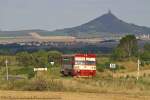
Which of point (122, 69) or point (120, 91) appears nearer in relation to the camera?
point (120, 91)

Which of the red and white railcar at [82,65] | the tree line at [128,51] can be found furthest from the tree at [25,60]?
the red and white railcar at [82,65]

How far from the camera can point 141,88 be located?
136 feet

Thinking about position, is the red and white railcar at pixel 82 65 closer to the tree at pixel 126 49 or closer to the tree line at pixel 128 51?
the tree line at pixel 128 51

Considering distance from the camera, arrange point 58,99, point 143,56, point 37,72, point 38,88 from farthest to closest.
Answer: point 143,56 → point 37,72 → point 38,88 → point 58,99

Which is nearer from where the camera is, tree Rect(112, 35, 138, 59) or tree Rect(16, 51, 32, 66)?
tree Rect(16, 51, 32, 66)

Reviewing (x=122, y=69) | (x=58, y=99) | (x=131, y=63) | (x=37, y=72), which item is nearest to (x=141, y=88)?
(x=58, y=99)

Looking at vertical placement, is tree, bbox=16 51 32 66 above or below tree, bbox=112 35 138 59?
below

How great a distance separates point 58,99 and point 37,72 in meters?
20.6

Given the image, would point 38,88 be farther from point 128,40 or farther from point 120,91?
point 128,40

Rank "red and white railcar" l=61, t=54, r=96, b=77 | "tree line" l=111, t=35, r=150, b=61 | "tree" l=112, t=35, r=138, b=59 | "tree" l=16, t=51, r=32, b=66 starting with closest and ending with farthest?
1. "red and white railcar" l=61, t=54, r=96, b=77
2. "tree" l=16, t=51, r=32, b=66
3. "tree line" l=111, t=35, r=150, b=61
4. "tree" l=112, t=35, r=138, b=59

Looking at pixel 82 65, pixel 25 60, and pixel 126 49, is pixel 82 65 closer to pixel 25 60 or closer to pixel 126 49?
pixel 25 60

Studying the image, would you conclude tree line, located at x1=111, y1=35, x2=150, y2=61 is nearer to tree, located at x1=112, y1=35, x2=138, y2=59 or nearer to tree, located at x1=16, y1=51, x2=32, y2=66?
tree, located at x1=112, y1=35, x2=138, y2=59

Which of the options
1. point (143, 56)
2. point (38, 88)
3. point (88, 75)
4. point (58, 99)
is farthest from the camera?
point (143, 56)

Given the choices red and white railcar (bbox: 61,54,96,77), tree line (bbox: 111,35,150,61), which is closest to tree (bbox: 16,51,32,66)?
tree line (bbox: 111,35,150,61)
